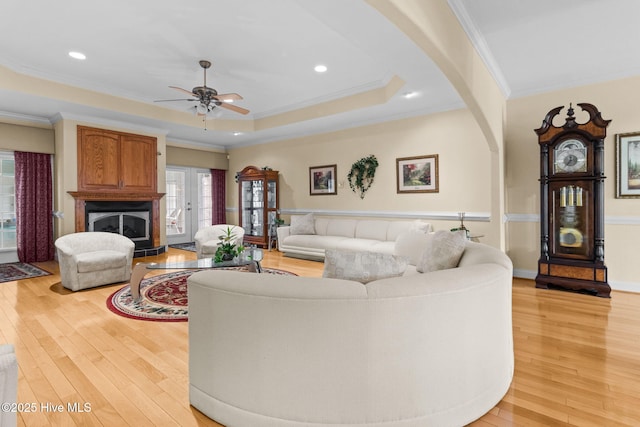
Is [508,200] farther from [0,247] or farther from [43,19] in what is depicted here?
[0,247]

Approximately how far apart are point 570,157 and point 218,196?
760 centimetres

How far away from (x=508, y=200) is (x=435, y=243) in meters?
2.67

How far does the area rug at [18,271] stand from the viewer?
4.73 meters

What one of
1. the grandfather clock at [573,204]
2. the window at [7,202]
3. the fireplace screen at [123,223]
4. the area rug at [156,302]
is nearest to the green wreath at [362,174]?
the grandfather clock at [573,204]

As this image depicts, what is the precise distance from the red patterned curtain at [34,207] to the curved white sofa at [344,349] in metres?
6.18

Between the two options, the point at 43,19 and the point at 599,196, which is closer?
the point at 43,19

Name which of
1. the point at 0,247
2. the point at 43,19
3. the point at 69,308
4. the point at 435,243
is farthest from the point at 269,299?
the point at 0,247

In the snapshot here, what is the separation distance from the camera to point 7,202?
5938 millimetres

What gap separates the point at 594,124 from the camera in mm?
3844

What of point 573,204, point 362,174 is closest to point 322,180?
point 362,174

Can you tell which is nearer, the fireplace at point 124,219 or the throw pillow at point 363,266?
the throw pillow at point 363,266

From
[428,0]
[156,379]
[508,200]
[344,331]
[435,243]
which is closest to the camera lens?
[344,331]

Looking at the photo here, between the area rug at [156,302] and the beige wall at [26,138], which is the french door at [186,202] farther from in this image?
the area rug at [156,302]

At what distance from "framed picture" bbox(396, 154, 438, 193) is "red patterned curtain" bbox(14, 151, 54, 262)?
638 cm
